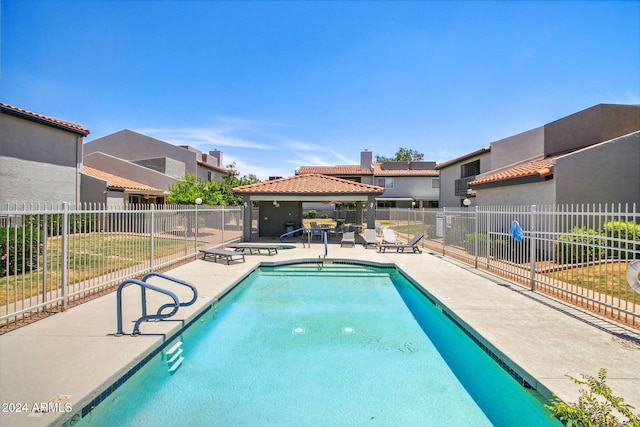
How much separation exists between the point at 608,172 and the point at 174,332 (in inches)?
666

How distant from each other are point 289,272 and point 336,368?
771 cm

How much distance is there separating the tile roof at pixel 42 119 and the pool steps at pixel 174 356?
58.9 feet

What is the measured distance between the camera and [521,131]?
77.2 ft

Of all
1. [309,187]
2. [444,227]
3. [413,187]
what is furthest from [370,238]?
[413,187]

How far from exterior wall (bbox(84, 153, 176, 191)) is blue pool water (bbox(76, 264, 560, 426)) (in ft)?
81.5

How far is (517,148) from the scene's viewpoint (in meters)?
23.6

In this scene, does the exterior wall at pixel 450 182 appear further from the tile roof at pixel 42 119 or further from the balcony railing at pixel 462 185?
the tile roof at pixel 42 119

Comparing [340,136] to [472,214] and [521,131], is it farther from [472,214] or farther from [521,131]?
[472,214]

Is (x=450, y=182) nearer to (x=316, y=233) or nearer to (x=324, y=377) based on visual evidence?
(x=316, y=233)

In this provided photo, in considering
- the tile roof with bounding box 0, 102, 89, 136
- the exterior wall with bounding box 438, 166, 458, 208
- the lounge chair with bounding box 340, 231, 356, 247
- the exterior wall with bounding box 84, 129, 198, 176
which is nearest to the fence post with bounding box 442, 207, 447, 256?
the lounge chair with bounding box 340, 231, 356, 247

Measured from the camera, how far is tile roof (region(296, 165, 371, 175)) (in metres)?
45.2

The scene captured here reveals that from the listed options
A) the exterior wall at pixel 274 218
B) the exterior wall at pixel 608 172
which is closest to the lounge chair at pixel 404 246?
the exterior wall at pixel 608 172

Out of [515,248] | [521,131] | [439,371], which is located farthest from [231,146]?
[439,371]

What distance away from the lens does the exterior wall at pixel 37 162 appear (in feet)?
55.8
